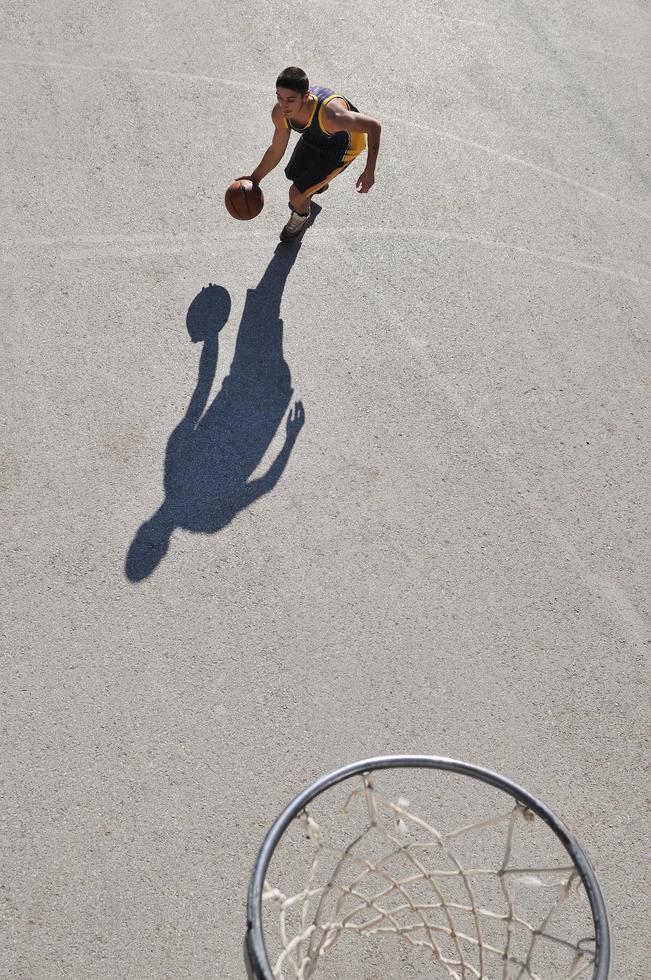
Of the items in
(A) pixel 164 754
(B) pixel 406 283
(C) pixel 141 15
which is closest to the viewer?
(A) pixel 164 754

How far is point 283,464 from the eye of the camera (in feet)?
20.2

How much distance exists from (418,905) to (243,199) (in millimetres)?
4840

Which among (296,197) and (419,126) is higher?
(419,126)

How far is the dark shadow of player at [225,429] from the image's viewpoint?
5.79 meters

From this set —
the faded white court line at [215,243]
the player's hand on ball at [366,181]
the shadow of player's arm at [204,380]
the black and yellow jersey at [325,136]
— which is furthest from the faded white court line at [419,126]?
the shadow of player's arm at [204,380]

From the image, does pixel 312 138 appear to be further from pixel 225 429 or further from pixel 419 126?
pixel 225 429

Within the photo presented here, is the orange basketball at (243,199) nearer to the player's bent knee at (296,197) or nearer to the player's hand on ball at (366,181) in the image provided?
the player's bent knee at (296,197)

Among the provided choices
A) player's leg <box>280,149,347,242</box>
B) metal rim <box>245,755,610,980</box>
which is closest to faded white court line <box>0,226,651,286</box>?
player's leg <box>280,149,347,242</box>

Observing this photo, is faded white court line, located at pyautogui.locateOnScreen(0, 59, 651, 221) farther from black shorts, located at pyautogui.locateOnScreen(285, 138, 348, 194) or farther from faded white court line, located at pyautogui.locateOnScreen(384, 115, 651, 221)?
black shorts, located at pyautogui.locateOnScreen(285, 138, 348, 194)

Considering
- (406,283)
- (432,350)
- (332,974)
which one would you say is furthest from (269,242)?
(332,974)

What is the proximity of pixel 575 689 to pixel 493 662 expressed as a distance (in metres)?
0.51

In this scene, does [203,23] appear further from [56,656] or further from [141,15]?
[56,656]

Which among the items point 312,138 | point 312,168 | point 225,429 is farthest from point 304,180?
point 225,429

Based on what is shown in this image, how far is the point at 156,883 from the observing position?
457cm
